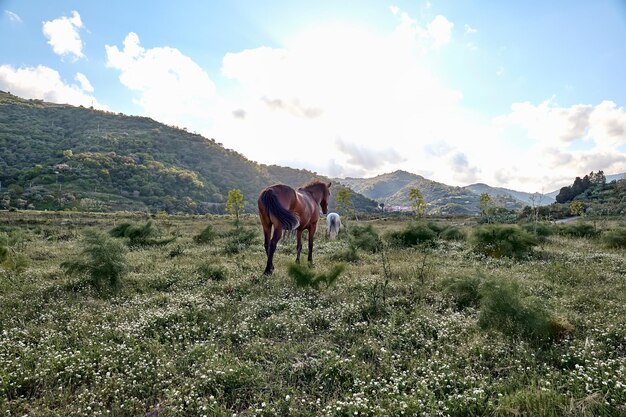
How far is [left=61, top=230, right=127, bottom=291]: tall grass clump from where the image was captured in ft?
28.4

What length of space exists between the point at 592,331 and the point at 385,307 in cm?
334

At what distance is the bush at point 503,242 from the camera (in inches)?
533

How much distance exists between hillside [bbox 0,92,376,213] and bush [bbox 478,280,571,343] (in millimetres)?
84355

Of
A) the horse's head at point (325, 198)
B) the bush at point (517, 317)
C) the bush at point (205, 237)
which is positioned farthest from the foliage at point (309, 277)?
the bush at point (205, 237)

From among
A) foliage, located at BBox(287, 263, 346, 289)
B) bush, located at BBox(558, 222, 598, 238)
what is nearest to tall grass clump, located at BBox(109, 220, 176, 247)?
foliage, located at BBox(287, 263, 346, 289)

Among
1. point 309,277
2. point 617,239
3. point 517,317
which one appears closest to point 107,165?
point 309,277

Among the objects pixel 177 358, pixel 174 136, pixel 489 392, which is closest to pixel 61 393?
pixel 177 358

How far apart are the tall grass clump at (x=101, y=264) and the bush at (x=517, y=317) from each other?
8341mm

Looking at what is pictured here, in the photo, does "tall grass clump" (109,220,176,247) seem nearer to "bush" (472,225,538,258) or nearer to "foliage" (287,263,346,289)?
"foliage" (287,263,346,289)

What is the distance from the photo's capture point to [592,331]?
5543mm

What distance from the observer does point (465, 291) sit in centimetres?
761

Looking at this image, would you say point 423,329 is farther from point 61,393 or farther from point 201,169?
point 201,169

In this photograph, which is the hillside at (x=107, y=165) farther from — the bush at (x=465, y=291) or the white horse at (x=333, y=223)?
the bush at (x=465, y=291)

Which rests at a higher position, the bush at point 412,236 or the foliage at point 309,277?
the bush at point 412,236
